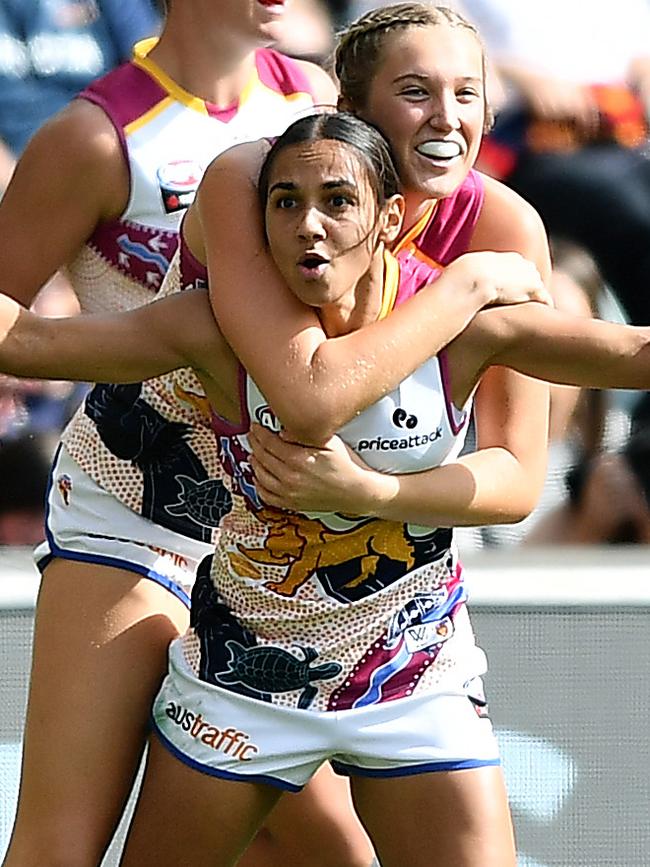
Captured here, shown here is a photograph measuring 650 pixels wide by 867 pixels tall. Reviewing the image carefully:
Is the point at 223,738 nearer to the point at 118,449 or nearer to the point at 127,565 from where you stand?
the point at 127,565

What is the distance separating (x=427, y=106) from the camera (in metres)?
1.85

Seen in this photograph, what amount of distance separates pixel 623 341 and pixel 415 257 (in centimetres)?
26

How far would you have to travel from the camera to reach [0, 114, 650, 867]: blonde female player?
1.82 meters

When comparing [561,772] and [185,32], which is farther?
[561,772]

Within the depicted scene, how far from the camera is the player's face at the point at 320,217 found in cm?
176

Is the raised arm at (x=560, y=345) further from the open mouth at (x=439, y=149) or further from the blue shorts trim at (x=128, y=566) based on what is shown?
the blue shorts trim at (x=128, y=566)

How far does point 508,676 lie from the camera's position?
277 cm

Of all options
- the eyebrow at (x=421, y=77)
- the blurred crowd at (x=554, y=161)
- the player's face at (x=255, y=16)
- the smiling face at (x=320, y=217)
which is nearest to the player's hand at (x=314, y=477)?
the smiling face at (x=320, y=217)

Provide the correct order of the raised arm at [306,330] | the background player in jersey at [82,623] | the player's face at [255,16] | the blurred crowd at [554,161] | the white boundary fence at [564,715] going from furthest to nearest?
the blurred crowd at [554,161], the white boundary fence at [564,715], the player's face at [255,16], the background player in jersey at [82,623], the raised arm at [306,330]

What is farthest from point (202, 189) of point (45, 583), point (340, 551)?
point (45, 583)

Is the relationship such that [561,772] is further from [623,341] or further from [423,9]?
[423,9]

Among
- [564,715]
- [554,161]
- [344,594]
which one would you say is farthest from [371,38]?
[554,161]

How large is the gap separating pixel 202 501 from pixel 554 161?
5.77ft

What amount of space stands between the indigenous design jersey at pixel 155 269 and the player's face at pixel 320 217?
26 centimetres
